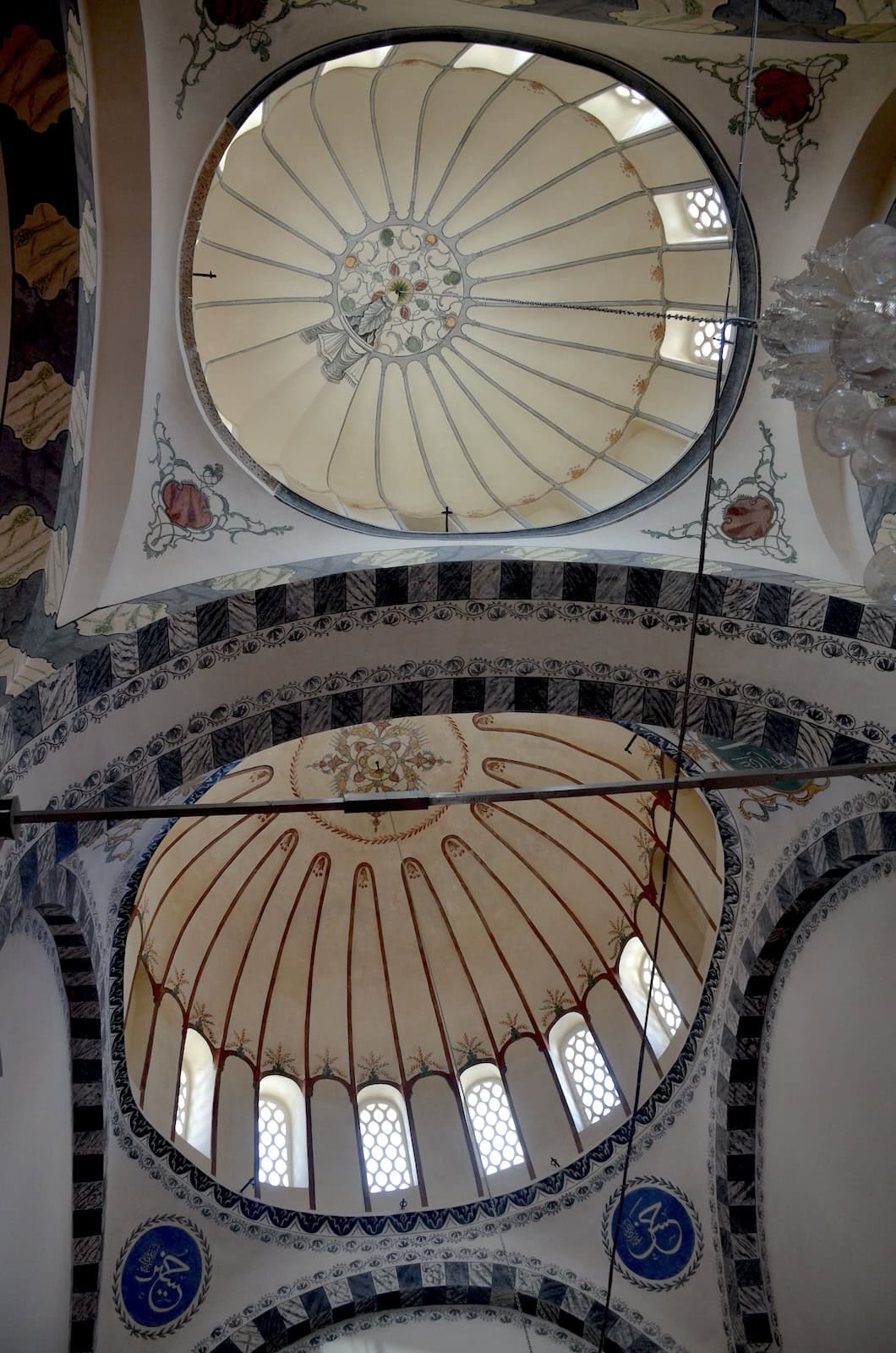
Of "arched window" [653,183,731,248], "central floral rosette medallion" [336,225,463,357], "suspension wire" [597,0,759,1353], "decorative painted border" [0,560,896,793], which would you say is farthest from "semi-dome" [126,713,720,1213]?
"arched window" [653,183,731,248]

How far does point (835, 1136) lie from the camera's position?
26.7 feet

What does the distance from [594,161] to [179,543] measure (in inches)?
155

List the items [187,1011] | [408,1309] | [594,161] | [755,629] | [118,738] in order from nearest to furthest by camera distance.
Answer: [118,738] < [755,629] < [594,161] < [408,1309] < [187,1011]

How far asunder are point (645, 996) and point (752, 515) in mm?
4840

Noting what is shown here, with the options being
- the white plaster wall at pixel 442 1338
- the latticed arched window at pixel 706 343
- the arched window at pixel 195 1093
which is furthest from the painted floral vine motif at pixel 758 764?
the arched window at pixel 195 1093

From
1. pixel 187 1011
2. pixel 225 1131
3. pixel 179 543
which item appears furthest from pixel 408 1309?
pixel 179 543

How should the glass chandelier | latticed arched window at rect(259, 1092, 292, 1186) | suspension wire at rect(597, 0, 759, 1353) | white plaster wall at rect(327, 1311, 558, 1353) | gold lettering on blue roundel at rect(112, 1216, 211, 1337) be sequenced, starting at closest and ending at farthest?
1. the glass chandelier
2. suspension wire at rect(597, 0, 759, 1353)
3. gold lettering on blue roundel at rect(112, 1216, 211, 1337)
4. white plaster wall at rect(327, 1311, 558, 1353)
5. latticed arched window at rect(259, 1092, 292, 1186)

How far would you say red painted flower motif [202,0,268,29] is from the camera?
539 cm

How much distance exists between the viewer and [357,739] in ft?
33.0

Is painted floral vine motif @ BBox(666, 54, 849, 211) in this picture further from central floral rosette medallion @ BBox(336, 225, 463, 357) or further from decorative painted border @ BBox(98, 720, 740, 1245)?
decorative painted border @ BBox(98, 720, 740, 1245)

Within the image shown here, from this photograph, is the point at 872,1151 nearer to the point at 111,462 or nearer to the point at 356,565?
the point at 356,565

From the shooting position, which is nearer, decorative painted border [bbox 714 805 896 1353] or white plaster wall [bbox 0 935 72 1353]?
white plaster wall [bbox 0 935 72 1353]

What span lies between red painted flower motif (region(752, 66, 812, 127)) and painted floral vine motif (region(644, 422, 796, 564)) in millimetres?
1721

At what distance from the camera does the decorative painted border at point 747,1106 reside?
8.12m
